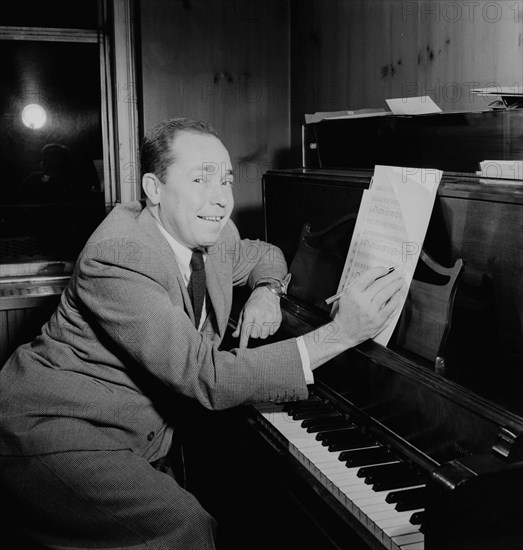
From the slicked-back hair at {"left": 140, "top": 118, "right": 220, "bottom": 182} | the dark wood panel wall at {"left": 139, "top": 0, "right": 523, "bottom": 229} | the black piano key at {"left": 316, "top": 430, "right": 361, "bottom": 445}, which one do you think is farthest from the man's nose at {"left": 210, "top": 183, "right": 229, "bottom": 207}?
the dark wood panel wall at {"left": 139, "top": 0, "right": 523, "bottom": 229}

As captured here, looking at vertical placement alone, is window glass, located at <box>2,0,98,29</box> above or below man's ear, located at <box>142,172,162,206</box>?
above

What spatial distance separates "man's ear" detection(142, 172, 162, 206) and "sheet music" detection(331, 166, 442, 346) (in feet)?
1.91

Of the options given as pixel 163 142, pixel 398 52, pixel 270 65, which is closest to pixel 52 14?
pixel 270 65

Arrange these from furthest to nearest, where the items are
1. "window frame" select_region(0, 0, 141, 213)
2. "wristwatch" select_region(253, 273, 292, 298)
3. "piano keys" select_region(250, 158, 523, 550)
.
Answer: "window frame" select_region(0, 0, 141, 213)
"wristwatch" select_region(253, 273, 292, 298)
"piano keys" select_region(250, 158, 523, 550)

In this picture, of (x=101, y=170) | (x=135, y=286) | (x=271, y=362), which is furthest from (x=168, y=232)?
(x=101, y=170)

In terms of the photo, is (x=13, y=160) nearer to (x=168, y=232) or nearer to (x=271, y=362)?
(x=168, y=232)

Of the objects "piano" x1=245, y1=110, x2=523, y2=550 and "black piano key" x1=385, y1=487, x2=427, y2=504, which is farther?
"black piano key" x1=385, y1=487, x2=427, y2=504

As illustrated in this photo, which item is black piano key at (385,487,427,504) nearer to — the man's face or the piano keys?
the piano keys

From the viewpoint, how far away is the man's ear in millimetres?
2070

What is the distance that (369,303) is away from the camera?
1.72 metres

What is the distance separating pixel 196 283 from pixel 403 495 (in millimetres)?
1011

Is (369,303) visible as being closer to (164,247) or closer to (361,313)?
(361,313)

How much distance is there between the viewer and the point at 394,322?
178cm

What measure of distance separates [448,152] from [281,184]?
0.75 m
